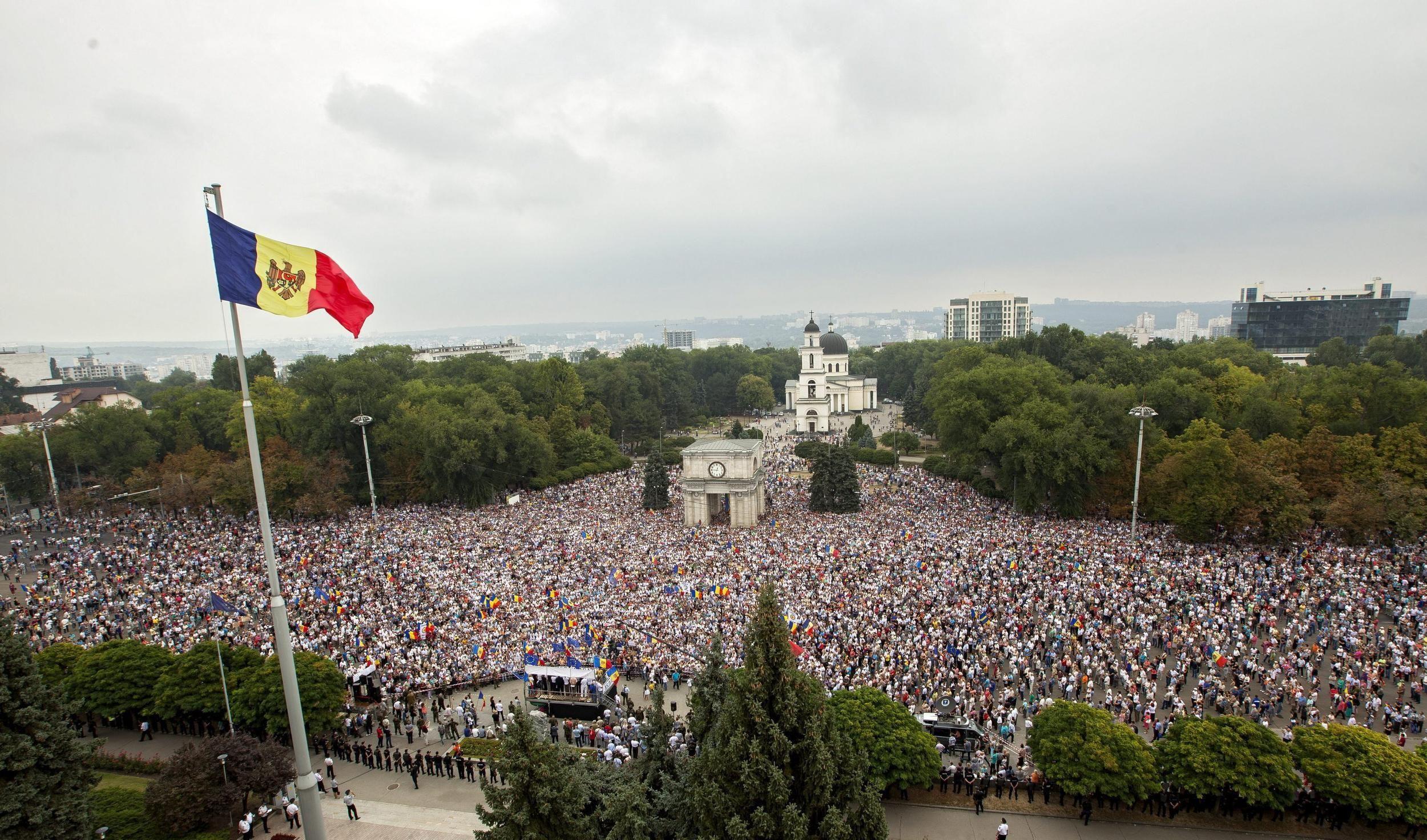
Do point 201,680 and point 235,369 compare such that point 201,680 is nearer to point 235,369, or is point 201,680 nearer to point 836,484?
point 836,484

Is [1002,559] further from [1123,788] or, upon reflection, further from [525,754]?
[525,754]

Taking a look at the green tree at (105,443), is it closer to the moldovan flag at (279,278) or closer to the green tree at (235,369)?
the green tree at (235,369)

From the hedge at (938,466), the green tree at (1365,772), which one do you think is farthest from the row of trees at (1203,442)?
the green tree at (1365,772)

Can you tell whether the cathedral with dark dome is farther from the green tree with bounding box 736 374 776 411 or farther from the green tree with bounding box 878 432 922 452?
the green tree with bounding box 878 432 922 452

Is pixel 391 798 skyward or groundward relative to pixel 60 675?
groundward

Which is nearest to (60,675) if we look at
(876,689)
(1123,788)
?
(876,689)

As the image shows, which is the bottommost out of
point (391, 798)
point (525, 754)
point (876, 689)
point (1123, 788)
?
point (391, 798)
